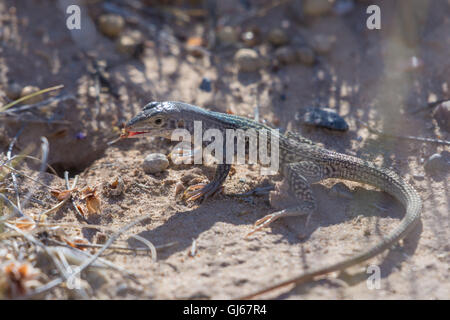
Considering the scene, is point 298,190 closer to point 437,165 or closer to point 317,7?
point 437,165

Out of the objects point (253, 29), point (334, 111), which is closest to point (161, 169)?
point (334, 111)

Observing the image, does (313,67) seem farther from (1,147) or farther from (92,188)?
(1,147)

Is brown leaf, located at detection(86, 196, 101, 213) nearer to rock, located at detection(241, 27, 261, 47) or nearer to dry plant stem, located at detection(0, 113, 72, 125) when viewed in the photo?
dry plant stem, located at detection(0, 113, 72, 125)

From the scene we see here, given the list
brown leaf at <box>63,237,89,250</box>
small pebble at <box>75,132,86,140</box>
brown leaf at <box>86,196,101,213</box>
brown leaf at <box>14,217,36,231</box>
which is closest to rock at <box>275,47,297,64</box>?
small pebble at <box>75,132,86,140</box>

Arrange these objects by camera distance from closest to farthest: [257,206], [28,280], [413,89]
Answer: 1. [28,280]
2. [257,206]
3. [413,89]

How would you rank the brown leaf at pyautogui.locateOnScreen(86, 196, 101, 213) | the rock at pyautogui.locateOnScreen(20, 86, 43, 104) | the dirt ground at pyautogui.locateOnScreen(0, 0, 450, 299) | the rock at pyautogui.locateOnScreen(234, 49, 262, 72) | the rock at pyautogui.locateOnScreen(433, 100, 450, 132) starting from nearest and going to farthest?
the dirt ground at pyautogui.locateOnScreen(0, 0, 450, 299)
the brown leaf at pyautogui.locateOnScreen(86, 196, 101, 213)
the rock at pyautogui.locateOnScreen(433, 100, 450, 132)
the rock at pyautogui.locateOnScreen(20, 86, 43, 104)
the rock at pyautogui.locateOnScreen(234, 49, 262, 72)

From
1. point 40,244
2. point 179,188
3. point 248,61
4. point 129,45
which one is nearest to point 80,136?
point 179,188
